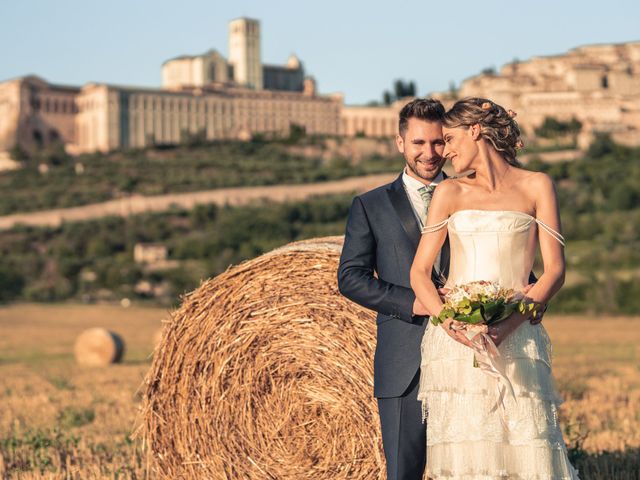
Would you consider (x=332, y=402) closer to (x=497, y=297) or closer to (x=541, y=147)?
(x=497, y=297)

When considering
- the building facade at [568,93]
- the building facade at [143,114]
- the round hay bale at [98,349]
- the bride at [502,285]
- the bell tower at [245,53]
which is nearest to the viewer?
the bride at [502,285]

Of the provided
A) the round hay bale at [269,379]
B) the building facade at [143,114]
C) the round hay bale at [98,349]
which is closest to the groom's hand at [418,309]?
the round hay bale at [269,379]

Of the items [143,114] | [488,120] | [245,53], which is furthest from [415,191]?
[245,53]

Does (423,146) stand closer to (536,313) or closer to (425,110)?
(425,110)

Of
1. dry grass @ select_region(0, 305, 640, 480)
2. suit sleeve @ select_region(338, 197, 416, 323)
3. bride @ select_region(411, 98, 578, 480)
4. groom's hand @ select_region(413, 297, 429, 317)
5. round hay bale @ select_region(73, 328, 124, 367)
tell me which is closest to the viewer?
bride @ select_region(411, 98, 578, 480)

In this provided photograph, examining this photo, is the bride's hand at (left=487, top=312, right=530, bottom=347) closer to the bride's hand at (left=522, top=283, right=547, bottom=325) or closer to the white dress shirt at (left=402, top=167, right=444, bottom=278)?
the bride's hand at (left=522, top=283, right=547, bottom=325)

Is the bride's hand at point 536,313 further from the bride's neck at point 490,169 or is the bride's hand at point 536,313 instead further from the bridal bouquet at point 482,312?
the bride's neck at point 490,169

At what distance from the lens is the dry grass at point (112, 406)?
623 centimetres

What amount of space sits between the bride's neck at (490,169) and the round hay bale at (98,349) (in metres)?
13.5

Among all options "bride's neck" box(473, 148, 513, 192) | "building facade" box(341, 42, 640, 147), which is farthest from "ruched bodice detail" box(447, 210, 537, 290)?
"building facade" box(341, 42, 640, 147)

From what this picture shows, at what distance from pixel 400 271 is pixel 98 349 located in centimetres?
1313

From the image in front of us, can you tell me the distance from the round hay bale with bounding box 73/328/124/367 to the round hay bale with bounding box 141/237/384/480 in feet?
37.2

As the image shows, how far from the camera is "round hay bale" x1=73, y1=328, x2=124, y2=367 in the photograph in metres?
16.5

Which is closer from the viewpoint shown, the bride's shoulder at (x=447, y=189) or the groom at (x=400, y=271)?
the bride's shoulder at (x=447, y=189)
